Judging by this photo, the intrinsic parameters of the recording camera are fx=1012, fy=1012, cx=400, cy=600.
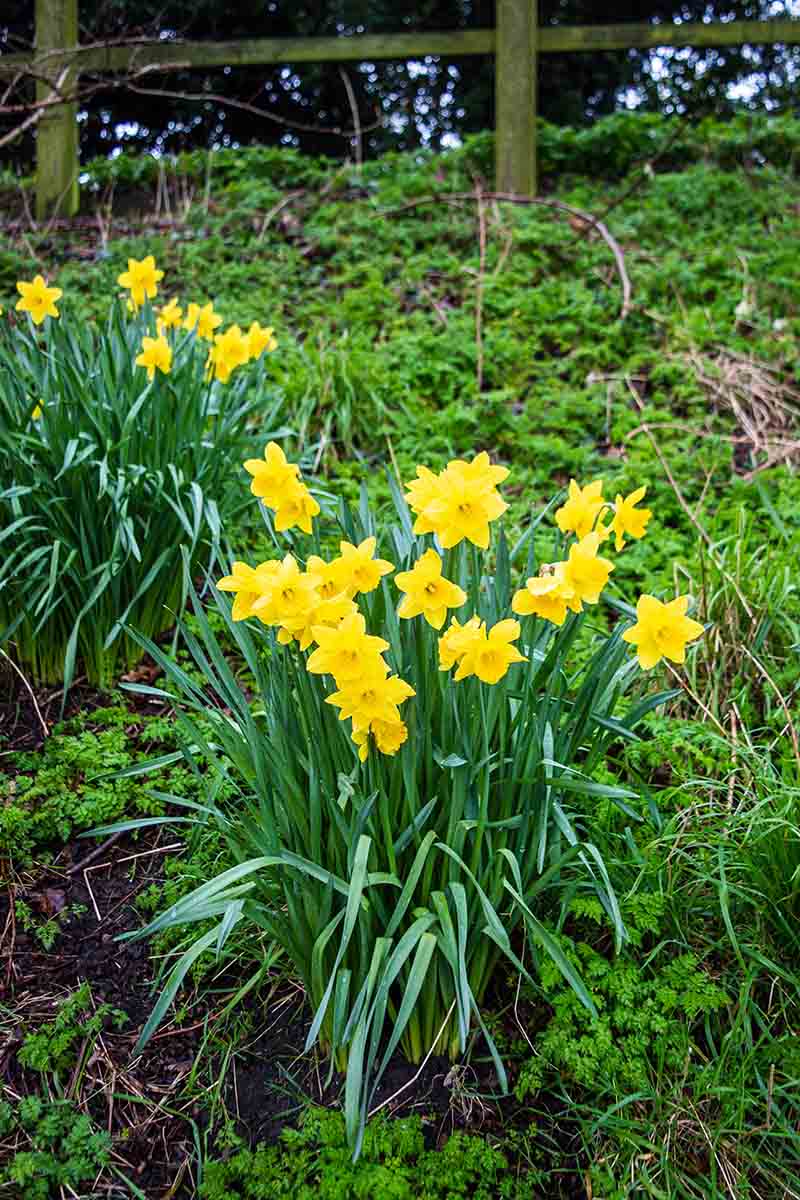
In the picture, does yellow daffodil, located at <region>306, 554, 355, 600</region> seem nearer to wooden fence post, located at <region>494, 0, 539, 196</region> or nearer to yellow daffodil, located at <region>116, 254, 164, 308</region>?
yellow daffodil, located at <region>116, 254, 164, 308</region>

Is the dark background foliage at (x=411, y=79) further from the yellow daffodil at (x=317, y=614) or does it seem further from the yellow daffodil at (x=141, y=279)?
the yellow daffodil at (x=317, y=614)

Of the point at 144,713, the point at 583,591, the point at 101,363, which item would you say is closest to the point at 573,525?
the point at 583,591

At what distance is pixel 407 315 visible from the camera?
463 centimetres

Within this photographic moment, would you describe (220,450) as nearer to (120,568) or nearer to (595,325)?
(120,568)

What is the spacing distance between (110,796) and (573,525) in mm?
1193

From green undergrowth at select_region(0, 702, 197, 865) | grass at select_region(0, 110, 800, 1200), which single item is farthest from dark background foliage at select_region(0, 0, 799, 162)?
green undergrowth at select_region(0, 702, 197, 865)

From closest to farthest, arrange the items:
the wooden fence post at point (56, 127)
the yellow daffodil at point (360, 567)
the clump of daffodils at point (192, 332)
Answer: the yellow daffodil at point (360, 567)
the clump of daffodils at point (192, 332)
the wooden fence post at point (56, 127)

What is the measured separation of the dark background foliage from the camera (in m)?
7.16

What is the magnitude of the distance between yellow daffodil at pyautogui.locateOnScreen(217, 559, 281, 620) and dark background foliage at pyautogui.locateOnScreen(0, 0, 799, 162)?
6527 mm

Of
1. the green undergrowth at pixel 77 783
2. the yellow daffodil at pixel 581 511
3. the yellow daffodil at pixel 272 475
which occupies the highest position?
the yellow daffodil at pixel 272 475

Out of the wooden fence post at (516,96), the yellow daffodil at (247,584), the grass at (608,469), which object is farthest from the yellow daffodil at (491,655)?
the wooden fence post at (516,96)

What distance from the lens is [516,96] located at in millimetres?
5223

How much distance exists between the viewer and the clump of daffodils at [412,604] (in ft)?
4.84

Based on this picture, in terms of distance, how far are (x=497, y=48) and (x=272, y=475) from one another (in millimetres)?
4403
